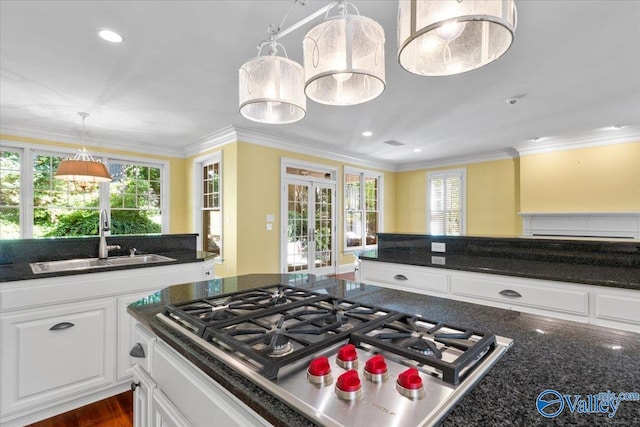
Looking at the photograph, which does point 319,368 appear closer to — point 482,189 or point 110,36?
point 110,36

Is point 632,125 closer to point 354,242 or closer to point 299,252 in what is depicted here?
point 354,242

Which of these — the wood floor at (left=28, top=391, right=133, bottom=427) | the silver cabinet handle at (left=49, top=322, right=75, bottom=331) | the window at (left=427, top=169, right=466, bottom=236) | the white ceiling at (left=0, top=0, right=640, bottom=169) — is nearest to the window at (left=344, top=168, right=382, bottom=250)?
the window at (left=427, top=169, right=466, bottom=236)

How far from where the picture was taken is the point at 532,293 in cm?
176

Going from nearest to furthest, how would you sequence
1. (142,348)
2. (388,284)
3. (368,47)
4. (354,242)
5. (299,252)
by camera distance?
(368,47)
(142,348)
(388,284)
(299,252)
(354,242)

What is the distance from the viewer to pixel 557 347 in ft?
2.71

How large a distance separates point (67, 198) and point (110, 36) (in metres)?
3.75

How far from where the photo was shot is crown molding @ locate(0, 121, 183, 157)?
446 centimetres

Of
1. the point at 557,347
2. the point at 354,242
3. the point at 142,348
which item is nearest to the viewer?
the point at 557,347

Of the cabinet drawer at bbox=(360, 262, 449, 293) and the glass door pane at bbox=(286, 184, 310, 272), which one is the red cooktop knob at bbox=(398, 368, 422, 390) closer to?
the cabinet drawer at bbox=(360, 262, 449, 293)

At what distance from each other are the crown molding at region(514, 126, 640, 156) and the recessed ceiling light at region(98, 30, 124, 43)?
6102 mm

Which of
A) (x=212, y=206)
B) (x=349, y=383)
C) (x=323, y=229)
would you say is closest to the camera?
(x=349, y=383)

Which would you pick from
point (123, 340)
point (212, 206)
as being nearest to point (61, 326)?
point (123, 340)

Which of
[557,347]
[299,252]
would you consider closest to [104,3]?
[557,347]

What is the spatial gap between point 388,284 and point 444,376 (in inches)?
72.7
